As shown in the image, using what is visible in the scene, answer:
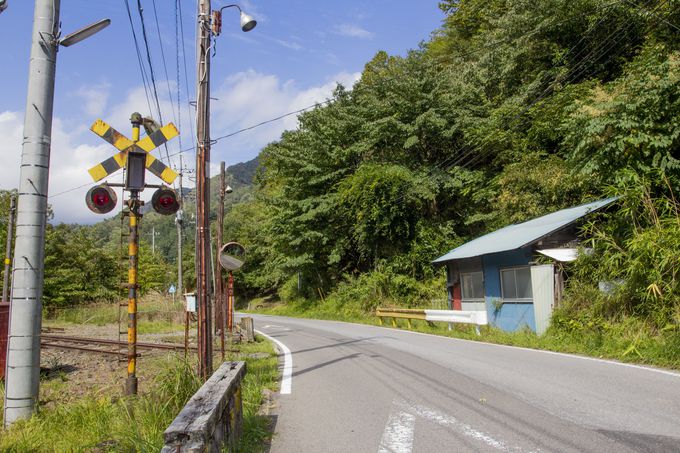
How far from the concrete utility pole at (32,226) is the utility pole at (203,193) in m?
2.39

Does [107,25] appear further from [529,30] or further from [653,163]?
[529,30]

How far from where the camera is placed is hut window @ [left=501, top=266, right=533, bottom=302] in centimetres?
1559

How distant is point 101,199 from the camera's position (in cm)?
672

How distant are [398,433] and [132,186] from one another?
4.71 metres

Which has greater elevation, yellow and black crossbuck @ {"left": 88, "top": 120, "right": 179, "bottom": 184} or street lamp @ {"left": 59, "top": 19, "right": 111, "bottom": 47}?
street lamp @ {"left": 59, "top": 19, "right": 111, "bottom": 47}

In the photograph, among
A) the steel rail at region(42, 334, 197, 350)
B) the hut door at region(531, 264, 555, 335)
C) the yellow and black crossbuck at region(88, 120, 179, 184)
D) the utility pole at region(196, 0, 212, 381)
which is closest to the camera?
the yellow and black crossbuck at region(88, 120, 179, 184)

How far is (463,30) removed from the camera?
35.6m

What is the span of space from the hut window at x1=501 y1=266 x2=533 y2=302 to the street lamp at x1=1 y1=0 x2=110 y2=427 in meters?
13.3

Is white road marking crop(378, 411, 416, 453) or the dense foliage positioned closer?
white road marking crop(378, 411, 416, 453)

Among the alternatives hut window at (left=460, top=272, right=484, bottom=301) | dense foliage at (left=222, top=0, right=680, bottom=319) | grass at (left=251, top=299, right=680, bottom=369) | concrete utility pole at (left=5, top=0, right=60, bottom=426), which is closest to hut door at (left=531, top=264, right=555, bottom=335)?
grass at (left=251, top=299, right=680, bottom=369)

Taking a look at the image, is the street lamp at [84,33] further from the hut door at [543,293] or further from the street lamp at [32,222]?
the hut door at [543,293]

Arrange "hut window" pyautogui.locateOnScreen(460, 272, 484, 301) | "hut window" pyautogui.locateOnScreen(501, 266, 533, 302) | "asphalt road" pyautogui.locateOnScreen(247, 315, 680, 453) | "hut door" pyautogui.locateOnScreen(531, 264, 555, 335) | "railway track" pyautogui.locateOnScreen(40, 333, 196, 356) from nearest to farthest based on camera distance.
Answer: "asphalt road" pyautogui.locateOnScreen(247, 315, 680, 453) → "railway track" pyautogui.locateOnScreen(40, 333, 196, 356) → "hut door" pyautogui.locateOnScreen(531, 264, 555, 335) → "hut window" pyautogui.locateOnScreen(501, 266, 533, 302) → "hut window" pyautogui.locateOnScreen(460, 272, 484, 301)

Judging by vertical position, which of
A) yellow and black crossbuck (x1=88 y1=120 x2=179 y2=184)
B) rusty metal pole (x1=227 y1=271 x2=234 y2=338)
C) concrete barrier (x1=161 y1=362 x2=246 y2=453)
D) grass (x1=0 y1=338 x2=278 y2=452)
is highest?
yellow and black crossbuck (x1=88 y1=120 x2=179 y2=184)

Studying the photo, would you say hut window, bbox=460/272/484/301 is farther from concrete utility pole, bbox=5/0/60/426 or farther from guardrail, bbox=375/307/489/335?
concrete utility pole, bbox=5/0/60/426
